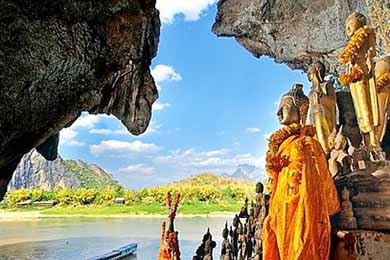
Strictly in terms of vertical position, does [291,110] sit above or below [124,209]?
below

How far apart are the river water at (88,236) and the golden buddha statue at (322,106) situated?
5457 millimetres

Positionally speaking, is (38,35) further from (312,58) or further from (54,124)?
(312,58)

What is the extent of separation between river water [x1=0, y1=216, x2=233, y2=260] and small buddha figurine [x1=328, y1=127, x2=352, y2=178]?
18.1 ft

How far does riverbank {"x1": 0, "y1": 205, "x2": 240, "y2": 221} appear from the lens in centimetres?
1221

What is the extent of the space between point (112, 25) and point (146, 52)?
0.64ft

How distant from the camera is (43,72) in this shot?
1.33 meters

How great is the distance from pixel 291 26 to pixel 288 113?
5.24 metres

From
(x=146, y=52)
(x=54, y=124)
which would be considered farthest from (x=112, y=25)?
(x=54, y=124)

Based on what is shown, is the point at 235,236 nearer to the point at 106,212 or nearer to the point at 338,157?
the point at 338,157

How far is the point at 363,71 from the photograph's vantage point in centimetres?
290

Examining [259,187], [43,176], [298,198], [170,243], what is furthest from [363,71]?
[43,176]

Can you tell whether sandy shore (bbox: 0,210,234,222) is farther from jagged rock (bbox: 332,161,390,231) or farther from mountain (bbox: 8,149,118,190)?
jagged rock (bbox: 332,161,390,231)

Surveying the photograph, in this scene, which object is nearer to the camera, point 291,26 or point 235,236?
point 235,236

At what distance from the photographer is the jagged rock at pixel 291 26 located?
274 inches
